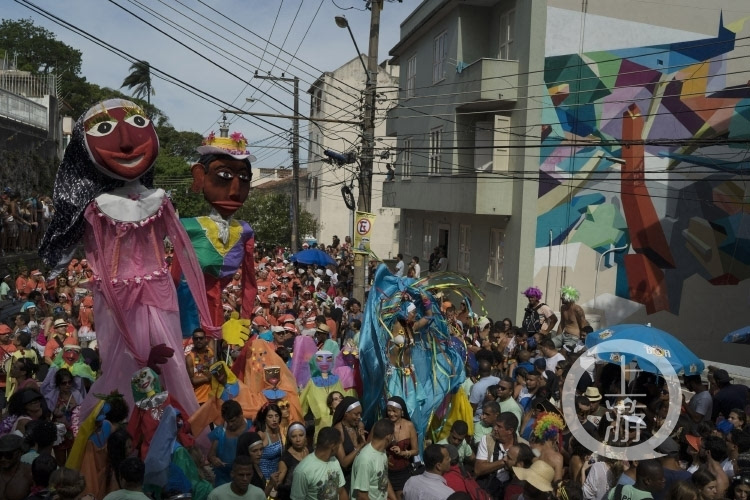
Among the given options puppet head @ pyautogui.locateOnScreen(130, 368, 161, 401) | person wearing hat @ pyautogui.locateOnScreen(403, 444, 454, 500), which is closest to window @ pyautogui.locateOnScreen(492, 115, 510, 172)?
puppet head @ pyautogui.locateOnScreen(130, 368, 161, 401)

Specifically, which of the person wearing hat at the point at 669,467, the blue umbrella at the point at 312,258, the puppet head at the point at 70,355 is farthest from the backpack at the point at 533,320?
the blue umbrella at the point at 312,258

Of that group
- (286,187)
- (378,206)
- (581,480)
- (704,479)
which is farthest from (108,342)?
(286,187)

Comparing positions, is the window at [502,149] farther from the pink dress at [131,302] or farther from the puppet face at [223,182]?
the pink dress at [131,302]

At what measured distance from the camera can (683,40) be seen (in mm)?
17891

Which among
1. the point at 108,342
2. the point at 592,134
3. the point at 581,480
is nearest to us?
the point at 581,480

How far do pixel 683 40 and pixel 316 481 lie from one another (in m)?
15.4

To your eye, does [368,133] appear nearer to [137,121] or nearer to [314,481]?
[137,121]

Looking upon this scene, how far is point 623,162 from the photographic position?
679 inches

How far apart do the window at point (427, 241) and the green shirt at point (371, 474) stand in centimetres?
1971

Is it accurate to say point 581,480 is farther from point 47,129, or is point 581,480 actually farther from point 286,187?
point 286,187

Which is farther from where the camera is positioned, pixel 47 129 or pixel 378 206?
pixel 378 206

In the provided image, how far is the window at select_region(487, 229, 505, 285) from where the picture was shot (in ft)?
63.4

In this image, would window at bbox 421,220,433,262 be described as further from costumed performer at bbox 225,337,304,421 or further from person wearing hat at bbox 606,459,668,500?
person wearing hat at bbox 606,459,668,500

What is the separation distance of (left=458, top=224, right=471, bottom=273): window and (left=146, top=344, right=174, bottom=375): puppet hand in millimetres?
14525
